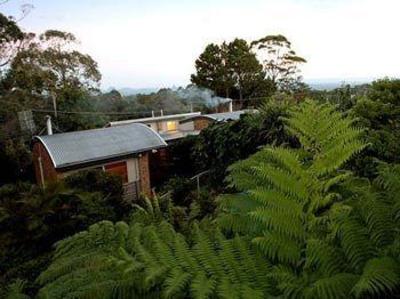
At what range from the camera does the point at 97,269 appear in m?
1.51

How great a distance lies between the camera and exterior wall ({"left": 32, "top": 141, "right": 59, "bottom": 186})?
11.5 metres

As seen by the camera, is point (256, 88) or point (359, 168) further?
point (256, 88)

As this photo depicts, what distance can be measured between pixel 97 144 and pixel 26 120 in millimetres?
5818

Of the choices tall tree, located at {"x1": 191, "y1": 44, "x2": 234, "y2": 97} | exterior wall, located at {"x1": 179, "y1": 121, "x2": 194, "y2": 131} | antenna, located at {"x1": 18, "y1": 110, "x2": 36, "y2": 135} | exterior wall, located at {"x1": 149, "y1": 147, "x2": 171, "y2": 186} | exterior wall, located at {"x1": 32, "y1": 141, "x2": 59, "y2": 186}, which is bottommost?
exterior wall, located at {"x1": 149, "y1": 147, "x2": 171, "y2": 186}

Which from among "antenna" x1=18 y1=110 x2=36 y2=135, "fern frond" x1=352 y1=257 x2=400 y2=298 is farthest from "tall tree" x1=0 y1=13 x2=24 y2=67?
"fern frond" x1=352 y1=257 x2=400 y2=298

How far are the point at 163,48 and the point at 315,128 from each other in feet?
64.0

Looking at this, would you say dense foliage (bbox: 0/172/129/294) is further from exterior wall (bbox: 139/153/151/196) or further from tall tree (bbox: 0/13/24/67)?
tall tree (bbox: 0/13/24/67)

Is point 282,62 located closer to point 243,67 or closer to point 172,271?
point 243,67

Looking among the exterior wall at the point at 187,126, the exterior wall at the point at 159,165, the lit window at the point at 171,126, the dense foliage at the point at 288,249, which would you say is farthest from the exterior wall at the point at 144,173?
the dense foliage at the point at 288,249

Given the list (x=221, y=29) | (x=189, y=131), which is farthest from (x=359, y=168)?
(x=221, y=29)

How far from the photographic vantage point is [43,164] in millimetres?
12141

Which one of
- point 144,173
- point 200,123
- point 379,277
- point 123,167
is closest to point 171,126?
point 200,123

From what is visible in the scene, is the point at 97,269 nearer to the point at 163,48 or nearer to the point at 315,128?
the point at 315,128

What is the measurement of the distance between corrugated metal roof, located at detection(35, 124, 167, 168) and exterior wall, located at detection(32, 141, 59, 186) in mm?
382
